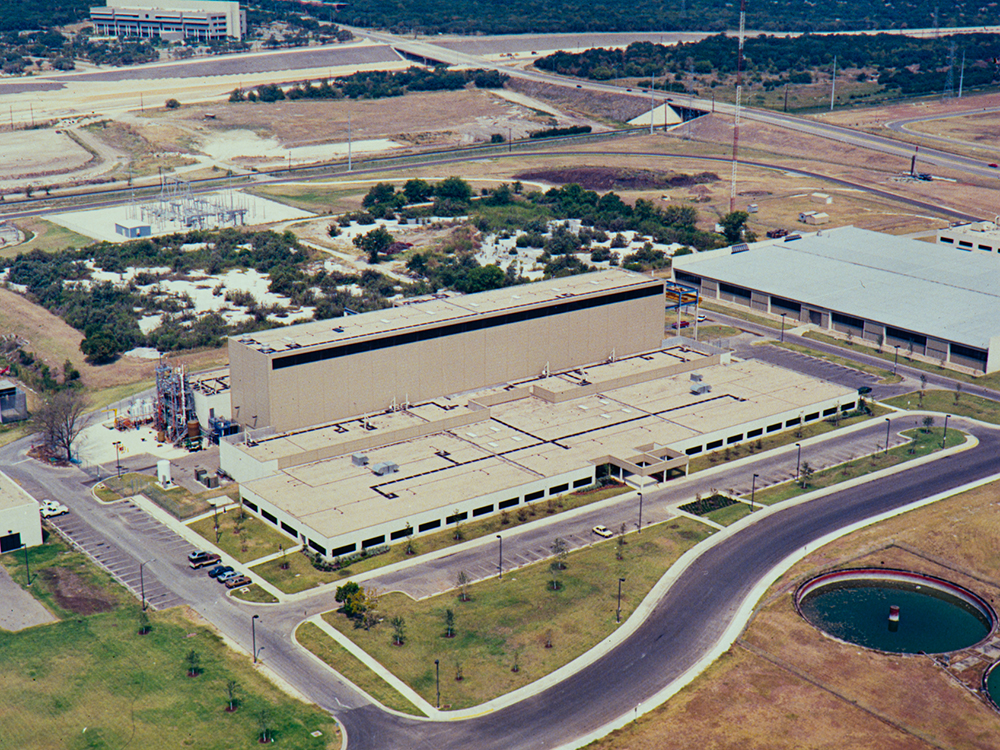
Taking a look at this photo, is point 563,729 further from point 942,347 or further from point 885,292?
point 885,292

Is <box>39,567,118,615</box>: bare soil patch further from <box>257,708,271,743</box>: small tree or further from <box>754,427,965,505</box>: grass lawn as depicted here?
<box>754,427,965,505</box>: grass lawn

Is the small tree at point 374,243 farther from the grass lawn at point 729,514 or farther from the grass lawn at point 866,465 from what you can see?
the grass lawn at point 729,514

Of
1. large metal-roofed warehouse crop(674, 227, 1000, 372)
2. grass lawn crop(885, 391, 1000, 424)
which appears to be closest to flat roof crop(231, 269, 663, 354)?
grass lawn crop(885, 391, 1000, 424)

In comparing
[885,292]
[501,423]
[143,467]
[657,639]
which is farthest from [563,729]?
[885,292]

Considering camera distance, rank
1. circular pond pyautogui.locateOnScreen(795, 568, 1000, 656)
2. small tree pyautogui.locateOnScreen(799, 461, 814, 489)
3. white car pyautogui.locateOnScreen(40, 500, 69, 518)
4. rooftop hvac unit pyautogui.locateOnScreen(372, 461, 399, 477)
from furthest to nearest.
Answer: small tree pyautogui.locateOnScreen(799, 461, 814, 489) < rooftop hvac unit pyautogui.locateOnScreen(372, 461, 399, 477) < white car pyautogui.locateOnScreen(40, 500, 69, 518) < circular pond pyautogui.locateOnScreen(795, 568, 1000, 656)

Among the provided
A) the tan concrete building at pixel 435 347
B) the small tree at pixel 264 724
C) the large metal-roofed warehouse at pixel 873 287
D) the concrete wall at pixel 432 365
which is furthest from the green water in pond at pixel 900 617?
the large metal-roofed warehouse at pixel 873 287
